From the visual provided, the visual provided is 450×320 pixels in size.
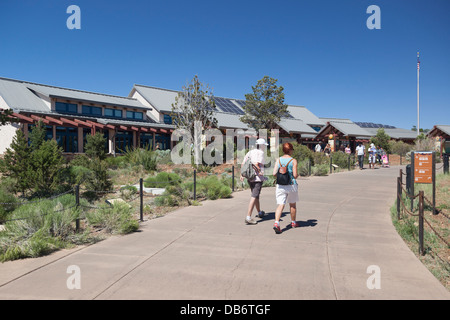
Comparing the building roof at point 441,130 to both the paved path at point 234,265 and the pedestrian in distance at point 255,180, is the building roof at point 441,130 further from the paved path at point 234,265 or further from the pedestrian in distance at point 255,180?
the pedestrian in distance at point 255,180

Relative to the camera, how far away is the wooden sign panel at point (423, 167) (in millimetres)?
7938

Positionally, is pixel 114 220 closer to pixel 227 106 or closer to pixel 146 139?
pixel 146 139

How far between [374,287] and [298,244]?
177 cm

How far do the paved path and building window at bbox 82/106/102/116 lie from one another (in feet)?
76.5

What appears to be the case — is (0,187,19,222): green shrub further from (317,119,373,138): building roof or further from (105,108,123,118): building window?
(317,119,373,138): building roof

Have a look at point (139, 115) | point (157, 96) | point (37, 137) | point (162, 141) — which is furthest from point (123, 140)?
point (37, 137)

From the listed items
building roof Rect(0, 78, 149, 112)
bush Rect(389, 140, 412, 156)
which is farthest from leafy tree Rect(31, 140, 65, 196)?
bush Rect(389, 140, 412, 156)

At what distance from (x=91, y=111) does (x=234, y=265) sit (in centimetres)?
2680

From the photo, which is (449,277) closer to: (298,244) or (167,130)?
(298,244)

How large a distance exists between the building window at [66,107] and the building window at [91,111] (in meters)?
0.73

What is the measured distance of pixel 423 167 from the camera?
8.05 metres

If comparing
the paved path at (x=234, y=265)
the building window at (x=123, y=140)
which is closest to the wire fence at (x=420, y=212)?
the paved path at (x=234, y=265)

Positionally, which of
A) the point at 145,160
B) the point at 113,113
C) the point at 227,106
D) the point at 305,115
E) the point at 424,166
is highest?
the point at 227,106
